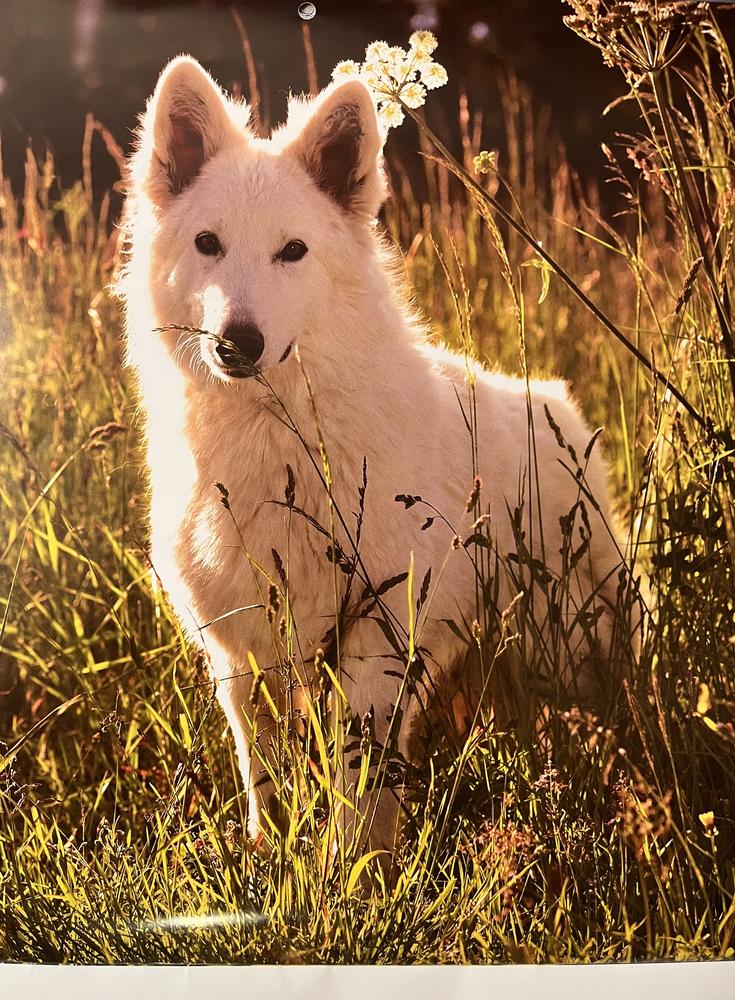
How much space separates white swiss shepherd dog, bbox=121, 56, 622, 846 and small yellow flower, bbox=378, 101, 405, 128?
0.06 m

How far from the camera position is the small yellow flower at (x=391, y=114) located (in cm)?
208

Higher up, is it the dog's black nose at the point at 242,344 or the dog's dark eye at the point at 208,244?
the dog's dark eye at the point at 208,244

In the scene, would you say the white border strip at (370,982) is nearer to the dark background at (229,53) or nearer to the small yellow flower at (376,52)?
the dark background at (229,53)

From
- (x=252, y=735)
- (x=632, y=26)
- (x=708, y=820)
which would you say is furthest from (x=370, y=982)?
(x=632, y=26)

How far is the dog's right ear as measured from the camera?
6.61ft

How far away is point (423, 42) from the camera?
2088 mm

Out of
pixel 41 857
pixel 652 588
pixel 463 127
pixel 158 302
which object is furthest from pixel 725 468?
pixel 41 857

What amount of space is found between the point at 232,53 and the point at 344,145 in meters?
0.32

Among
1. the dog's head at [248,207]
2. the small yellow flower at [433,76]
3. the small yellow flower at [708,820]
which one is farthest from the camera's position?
the small yellow flower at [433,76]

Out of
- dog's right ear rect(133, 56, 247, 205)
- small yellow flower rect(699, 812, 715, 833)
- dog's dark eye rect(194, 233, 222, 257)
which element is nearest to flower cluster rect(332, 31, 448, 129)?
dog's right ear rect(133, 56, 247, 205)

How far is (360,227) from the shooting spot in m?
2.16

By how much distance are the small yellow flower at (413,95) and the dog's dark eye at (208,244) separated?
51 centimetres

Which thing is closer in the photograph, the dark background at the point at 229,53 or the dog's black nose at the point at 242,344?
the dog's black nose at the point at 242,344

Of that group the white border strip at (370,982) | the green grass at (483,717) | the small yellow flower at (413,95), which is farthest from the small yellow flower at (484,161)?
the white border strip at (370,982)
